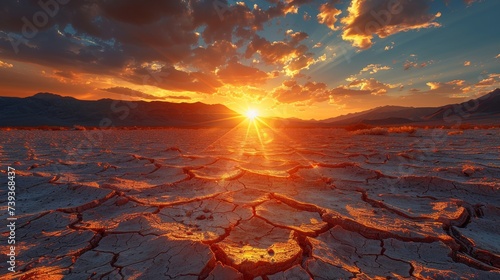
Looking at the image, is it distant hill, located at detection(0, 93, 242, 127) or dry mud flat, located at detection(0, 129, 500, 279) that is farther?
distant hill, located at detection(0, 93, 242, 127)

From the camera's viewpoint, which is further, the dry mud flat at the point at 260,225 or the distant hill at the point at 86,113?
the distant hill at the point at 86,113

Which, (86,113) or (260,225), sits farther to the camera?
(86,113)

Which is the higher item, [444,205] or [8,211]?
[444,205]

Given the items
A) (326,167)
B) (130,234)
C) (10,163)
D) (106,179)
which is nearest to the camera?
(130,234)

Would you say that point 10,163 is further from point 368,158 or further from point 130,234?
point 368,158

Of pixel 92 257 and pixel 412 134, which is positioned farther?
pixel 412 134

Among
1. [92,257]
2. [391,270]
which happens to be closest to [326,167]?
[391,270]

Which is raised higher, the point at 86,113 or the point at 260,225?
the point at 86,113

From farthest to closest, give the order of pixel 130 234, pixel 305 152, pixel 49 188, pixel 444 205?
pixel 305 152 → pixel 49 188 → pixel 444 205 → pixel 130 234
